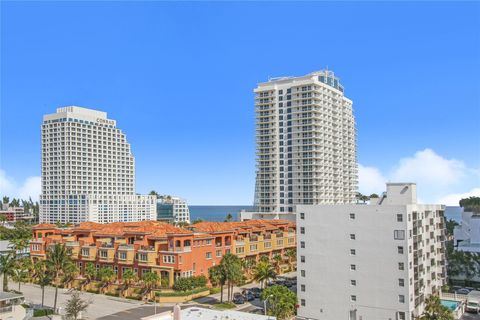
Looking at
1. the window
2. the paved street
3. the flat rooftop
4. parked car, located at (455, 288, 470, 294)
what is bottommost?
the paved street

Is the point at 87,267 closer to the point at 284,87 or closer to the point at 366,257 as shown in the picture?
the point at 366,257

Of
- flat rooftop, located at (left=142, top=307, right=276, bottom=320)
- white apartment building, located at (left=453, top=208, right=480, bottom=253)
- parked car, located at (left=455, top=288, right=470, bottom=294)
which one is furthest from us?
white apartment building, located at (left=453, top=208, right=480, bottom=253)

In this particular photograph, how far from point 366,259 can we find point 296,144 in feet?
370

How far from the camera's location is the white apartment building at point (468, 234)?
102875 millimetres

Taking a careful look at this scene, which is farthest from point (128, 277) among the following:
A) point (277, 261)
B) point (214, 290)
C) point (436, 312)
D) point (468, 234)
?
point (468, 234)

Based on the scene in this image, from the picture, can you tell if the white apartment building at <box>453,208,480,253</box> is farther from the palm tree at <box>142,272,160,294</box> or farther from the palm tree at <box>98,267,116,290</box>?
the palm tree at <box>98,267,116,290</box>

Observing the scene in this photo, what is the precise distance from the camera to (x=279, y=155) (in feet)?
586

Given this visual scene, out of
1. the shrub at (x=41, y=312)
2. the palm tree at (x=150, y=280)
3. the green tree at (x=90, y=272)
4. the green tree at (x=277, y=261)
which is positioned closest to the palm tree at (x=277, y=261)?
the green tree at (x=277, y=261)

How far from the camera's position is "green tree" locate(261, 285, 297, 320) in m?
59.2

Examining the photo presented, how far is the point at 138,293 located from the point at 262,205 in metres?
104


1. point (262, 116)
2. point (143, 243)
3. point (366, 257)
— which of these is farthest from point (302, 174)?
point (366, 257)

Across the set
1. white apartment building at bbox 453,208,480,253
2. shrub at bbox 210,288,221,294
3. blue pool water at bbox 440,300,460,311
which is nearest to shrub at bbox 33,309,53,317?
shrub at bbox 210,288,221,294

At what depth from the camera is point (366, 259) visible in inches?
2544

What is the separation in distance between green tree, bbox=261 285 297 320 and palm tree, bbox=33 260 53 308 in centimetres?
3658
